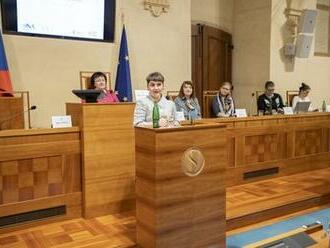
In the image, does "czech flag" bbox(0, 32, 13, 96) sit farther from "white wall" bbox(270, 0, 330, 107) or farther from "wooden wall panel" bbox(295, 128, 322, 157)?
"white wall" bbox(270, 0, 330, 107)

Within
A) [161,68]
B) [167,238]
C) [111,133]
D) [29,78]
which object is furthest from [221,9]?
[167,238]

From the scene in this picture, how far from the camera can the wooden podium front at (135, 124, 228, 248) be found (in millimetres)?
2232

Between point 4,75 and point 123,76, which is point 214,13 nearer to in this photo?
point 123,76

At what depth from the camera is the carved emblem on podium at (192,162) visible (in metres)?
2.32

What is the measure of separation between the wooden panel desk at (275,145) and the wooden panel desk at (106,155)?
3.04 feet

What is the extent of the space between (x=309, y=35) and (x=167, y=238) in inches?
207

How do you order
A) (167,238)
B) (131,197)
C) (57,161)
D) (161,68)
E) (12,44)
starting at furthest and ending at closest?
1. (161,68)
2. (12,44)
3. (131,197)
4. (57,161)
5. (167,238)

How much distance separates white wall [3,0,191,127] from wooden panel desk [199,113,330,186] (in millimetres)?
1666

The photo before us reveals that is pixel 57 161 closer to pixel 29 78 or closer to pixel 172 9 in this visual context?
pixel 29 78

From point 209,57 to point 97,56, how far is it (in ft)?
7.96

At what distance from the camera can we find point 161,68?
5.26 m

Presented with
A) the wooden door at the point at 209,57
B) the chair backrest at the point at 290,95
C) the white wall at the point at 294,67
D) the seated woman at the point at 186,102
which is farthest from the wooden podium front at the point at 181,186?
the white wall at the point at 294,67

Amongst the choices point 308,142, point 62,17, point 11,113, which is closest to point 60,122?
point 11,113

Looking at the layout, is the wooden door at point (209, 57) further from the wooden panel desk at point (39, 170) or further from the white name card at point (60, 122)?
the wooden panel desk at point (39, 170)
